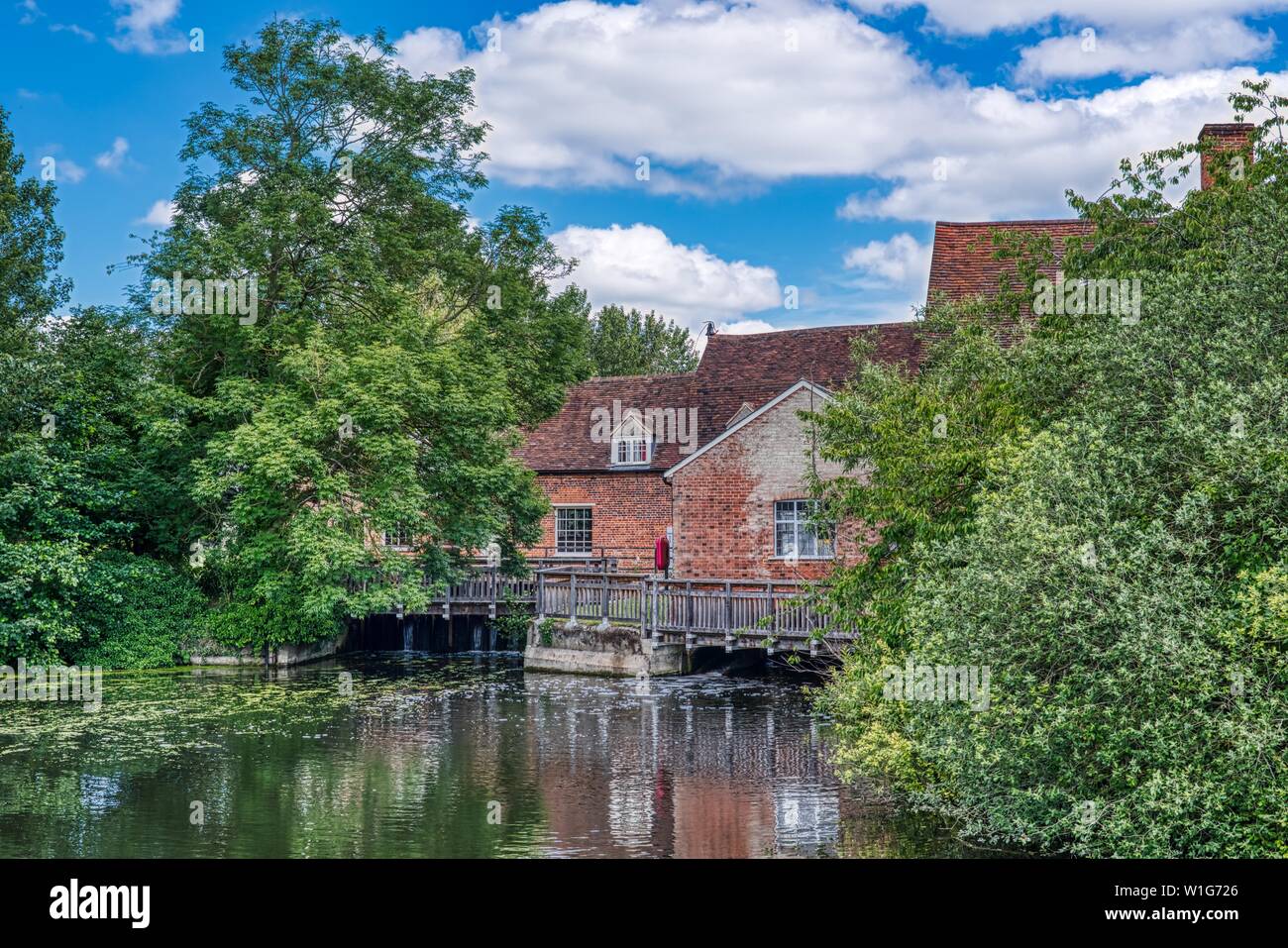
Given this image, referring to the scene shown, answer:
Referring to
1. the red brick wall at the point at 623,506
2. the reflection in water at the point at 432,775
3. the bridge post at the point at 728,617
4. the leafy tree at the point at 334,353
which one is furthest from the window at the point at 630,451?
the reflection in water at the point at 432,775

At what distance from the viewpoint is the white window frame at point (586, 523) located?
3612cm

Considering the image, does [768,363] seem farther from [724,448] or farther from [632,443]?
[724,448]

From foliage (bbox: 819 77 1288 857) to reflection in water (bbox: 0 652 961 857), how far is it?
6.85 feet

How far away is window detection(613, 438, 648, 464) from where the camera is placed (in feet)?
118

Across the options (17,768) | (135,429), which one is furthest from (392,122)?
(17,768)

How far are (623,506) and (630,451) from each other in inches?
71.5

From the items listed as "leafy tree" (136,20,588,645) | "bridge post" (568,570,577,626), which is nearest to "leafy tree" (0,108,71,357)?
"leafy tree" (136,20,588,645)

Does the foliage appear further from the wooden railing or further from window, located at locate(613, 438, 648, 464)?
window, located at locate(613, 438, 648, 464)

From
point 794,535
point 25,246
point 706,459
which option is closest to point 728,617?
point 794,535

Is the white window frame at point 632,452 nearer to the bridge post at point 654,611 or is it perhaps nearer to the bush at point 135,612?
the bridge post at point 654,611

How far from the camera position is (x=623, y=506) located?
35656mm

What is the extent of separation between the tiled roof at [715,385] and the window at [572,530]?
54.9 inches
